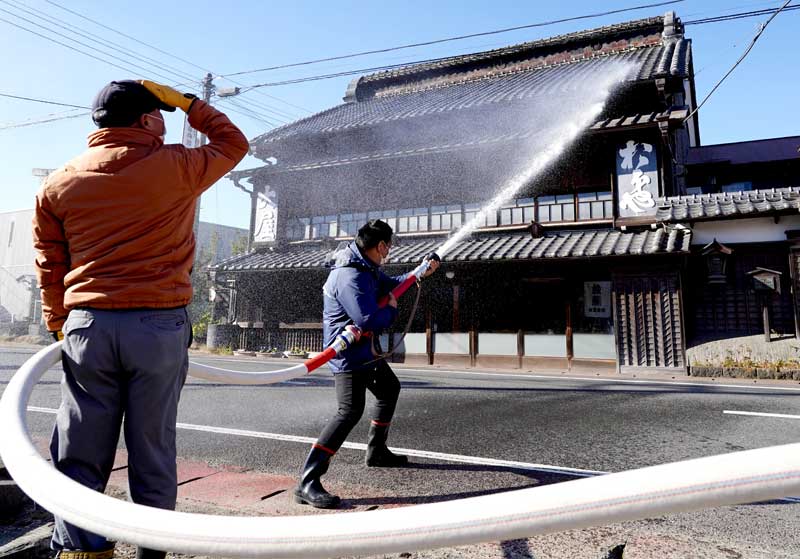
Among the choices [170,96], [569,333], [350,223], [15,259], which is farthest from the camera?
[15,259]

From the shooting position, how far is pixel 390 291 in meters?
3.65

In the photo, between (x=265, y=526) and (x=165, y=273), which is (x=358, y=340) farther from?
(x=265, y=526)

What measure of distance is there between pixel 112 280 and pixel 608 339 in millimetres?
11454

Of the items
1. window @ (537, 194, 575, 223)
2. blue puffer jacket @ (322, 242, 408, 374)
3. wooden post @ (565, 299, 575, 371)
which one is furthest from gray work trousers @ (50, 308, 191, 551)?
window @ (537, 194, 575, 223)

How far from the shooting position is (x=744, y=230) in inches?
433

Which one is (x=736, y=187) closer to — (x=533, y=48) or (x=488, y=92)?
(x=488, y=92)

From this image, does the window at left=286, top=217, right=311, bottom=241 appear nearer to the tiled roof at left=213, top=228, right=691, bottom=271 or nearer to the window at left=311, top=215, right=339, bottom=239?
the window at left=311, top=215, right=339, bottom=239

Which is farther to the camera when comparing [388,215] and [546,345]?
[388,215]

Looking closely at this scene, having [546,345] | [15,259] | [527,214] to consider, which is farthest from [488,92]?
[15,259]

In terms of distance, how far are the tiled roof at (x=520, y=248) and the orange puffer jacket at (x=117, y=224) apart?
10360 millimetres

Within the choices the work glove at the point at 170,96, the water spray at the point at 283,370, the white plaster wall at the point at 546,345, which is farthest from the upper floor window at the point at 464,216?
the work glove at the point at 170,96

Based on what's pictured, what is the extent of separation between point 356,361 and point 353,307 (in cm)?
35

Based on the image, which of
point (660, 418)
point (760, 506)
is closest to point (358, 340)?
point (760, 506)

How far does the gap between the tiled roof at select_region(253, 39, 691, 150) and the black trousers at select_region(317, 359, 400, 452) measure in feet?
40.9
